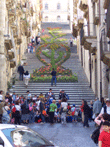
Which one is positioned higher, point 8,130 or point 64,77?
point 8,130

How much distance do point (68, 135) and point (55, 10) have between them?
86.2 m

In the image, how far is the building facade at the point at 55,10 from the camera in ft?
317

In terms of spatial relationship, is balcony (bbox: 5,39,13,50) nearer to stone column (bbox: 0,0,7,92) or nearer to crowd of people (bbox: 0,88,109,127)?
stone column (bbox: 0,0,7,92)

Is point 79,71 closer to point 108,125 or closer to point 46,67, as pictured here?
point 46,67

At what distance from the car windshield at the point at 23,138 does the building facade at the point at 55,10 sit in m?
90.7

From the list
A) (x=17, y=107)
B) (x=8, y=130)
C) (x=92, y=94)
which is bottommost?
Answer: (x=92, y=94)

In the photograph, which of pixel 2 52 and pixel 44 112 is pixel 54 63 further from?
pixel 44 112

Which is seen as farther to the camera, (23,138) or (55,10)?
(55,10)

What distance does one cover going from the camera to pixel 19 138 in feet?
22.6

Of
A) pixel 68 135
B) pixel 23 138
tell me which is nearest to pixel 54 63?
pixel 68 135

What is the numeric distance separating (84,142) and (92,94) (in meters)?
14.3

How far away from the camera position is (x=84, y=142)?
12242mm

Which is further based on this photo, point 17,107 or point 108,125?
point 17,107

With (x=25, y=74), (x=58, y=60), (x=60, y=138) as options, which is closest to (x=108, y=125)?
(x=60, y=138)
